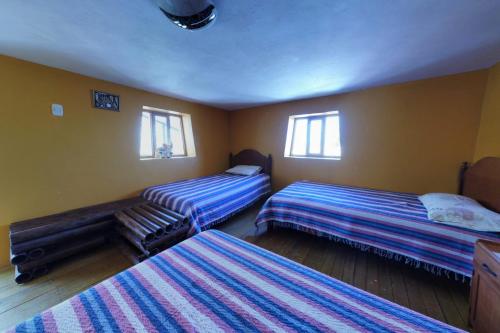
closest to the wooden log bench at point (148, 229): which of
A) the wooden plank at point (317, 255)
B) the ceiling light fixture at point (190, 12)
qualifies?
the wooden plank at point (317, 255)

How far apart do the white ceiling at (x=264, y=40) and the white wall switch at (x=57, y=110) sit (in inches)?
17.2

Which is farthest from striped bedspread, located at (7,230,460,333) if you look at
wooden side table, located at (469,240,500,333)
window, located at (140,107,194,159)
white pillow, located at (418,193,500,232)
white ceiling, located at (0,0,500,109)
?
window, located at (140,107,194,159)

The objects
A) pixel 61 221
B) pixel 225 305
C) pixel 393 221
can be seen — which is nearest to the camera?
pixel 225 305

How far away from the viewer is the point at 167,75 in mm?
2129

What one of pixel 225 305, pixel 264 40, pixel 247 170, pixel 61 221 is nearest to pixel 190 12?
pixel 264 40

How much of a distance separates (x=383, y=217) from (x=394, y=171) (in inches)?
47.4

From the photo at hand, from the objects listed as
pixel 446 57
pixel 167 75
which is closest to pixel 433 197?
pixel 446 57

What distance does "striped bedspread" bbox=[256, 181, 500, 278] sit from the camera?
4.72ft

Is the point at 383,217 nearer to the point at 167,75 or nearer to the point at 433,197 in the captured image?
the point at 433,197

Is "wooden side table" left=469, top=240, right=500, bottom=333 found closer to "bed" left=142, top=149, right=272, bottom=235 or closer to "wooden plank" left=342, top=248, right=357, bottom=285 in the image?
"wooden plank" left=342, top=248, right=357, bottom=285

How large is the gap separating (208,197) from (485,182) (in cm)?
308

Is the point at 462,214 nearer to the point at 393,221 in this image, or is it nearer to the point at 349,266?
the point at 393,221

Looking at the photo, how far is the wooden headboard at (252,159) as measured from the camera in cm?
375

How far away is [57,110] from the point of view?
6.51 feet
